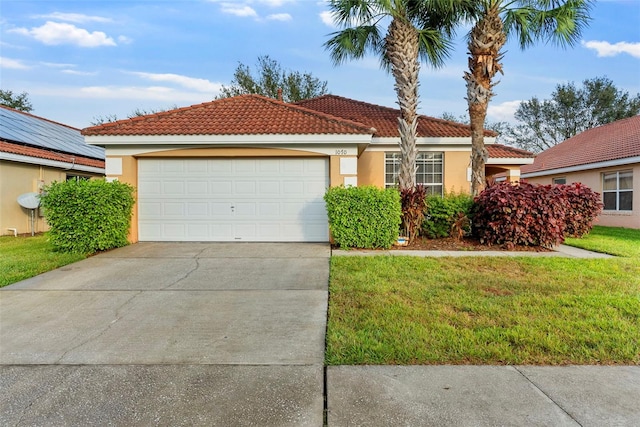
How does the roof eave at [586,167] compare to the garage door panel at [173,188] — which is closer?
the garage door panel at [173,188]

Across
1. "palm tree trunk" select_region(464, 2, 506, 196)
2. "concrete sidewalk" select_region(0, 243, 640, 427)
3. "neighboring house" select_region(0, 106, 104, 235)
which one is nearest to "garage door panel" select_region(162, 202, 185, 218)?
"concrete sidewalk" select_region(0, 243, 640, 427)

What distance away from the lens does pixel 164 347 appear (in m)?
3.68

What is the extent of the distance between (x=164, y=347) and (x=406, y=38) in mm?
10381

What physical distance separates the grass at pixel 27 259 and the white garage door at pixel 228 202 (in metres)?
2.32

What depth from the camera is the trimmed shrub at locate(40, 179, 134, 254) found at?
814 centimetres

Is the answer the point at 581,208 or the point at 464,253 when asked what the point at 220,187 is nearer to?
the point at 464,253

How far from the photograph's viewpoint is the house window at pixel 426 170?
12.6 m

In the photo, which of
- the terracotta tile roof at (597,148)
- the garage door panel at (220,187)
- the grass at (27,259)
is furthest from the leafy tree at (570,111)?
the grass at (27,259)

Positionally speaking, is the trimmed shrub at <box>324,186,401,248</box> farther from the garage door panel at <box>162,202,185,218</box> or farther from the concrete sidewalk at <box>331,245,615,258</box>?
the garage door panel at <box>162,202,185,218</box>

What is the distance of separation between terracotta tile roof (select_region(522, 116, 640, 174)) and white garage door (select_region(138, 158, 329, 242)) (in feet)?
44.6

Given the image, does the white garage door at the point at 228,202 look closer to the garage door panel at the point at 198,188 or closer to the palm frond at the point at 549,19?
the garage door panel at the point at 198,188

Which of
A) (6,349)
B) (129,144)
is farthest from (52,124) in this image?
(6,349)

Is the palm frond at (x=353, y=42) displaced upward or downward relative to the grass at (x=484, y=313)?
upward

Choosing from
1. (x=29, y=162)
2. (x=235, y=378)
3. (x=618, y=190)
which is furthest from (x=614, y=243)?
(x=29, y=162)
